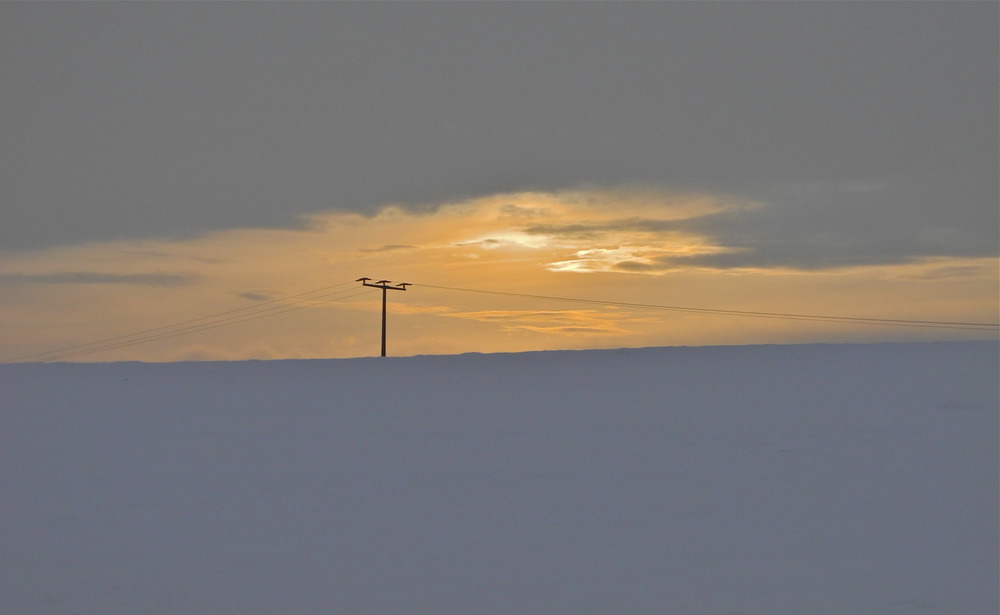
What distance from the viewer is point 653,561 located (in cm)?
951

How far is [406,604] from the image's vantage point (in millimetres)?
8633

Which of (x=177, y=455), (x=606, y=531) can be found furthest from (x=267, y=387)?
(x=606, y=531)

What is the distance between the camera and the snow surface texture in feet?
29.2

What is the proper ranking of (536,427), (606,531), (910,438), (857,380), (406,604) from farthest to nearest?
(857,380)
(536,427)
(910,438)
(606,531)
(406,604)

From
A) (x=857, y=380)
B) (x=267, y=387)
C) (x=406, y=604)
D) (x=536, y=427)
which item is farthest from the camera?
(x=267, y=387)

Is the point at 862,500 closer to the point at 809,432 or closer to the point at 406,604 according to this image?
the point at 809,432

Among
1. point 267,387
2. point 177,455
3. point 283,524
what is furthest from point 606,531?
point 267,387

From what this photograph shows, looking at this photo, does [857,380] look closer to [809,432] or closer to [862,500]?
[809,432]

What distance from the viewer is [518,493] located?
38.9 ft

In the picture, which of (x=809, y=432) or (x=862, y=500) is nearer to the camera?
(x=862, y=500)

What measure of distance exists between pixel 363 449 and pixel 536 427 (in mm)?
2904

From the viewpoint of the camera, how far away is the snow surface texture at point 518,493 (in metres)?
8.89

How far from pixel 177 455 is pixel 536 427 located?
18.6 ft

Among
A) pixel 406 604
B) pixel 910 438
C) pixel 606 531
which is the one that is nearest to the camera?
pixel 406 604
